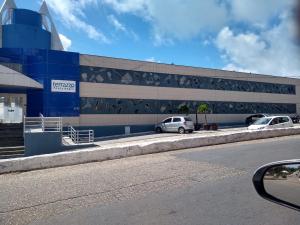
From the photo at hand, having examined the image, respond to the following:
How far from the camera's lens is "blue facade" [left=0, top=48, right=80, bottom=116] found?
95.1 feet

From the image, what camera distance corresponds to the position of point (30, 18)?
1574 inches

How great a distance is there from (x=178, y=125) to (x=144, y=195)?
25493 millimetres

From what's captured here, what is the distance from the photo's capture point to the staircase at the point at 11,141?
20.2 m

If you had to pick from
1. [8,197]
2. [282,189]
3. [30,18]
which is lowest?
[8,197]

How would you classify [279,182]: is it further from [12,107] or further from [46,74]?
[12,107]

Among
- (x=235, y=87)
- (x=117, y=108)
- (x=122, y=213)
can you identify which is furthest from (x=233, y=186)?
(x=235, y=87)

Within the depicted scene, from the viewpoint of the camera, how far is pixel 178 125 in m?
32.2

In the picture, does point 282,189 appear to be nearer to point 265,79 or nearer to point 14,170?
point 14,170

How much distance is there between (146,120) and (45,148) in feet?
52.7

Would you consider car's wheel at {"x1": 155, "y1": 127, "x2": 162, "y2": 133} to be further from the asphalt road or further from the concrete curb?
the asphalt road

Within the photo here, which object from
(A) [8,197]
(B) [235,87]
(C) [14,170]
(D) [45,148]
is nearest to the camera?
(A) [8,197]

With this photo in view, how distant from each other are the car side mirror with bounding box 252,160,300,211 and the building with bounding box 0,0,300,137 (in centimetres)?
2551

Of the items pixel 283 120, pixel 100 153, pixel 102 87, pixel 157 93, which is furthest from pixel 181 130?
pixel 100 153

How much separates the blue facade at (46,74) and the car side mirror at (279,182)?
2794 centimetres
